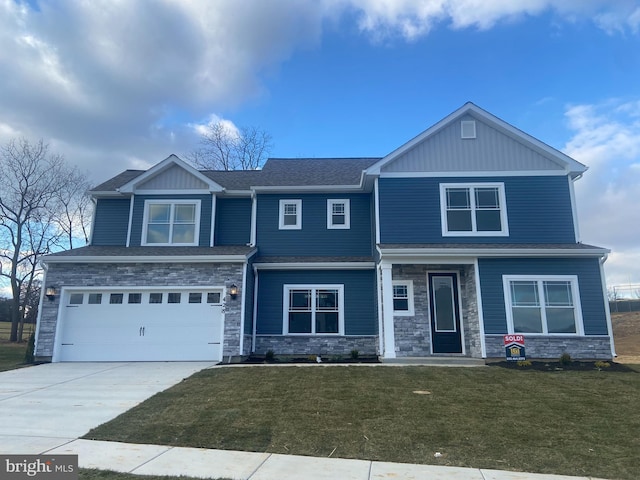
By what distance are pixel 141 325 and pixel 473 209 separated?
11.0 metres

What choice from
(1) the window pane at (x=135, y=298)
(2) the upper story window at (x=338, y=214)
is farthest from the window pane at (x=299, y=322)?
(1) the window pane at (x=135, y=298)

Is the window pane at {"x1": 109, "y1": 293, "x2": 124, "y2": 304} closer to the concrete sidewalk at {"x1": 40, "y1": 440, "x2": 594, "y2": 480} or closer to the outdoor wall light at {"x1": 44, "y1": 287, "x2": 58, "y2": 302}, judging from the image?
the outdoor wall light at {"x1": 44, "y1": 287, "x2": 58, "y2": 302}

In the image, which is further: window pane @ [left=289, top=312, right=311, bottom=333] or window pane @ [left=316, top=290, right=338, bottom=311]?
window pane @ [left=316, top=290, right=338, bottom=311]

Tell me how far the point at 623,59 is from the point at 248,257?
43.3ft

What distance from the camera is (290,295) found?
13.4 meters

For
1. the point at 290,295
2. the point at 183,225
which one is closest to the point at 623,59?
the point at 290,295

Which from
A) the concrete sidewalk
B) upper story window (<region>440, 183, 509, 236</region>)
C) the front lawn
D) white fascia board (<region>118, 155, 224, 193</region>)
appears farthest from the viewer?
white fascia board (<region>118, 155, 224, 193</region>)

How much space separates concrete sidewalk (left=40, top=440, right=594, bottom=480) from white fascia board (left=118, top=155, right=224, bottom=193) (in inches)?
417

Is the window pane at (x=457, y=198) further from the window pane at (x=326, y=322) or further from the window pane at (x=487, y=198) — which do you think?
the window pane at (x=326, y=322)

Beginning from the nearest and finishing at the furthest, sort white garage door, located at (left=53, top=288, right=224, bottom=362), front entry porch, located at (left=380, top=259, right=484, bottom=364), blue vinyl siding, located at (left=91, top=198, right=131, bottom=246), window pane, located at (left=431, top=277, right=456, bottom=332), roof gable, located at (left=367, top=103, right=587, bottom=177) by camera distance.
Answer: front entry porch, located at (left=380, top=259, right=484, bottom=364) < white garage door, located at (left=53, top=288, right=224, bottom=362) < window pane, located at (left=431, top=277, right=456, bottom=332) < roof gable, located at (left=367, top=103, right=587, bottom=177) < blue vinyl siding, located at (left=91, top=198, right=131, bottom=246)

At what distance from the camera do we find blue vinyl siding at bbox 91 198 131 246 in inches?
575

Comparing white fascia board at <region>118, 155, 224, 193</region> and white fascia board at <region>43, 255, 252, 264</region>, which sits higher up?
white fascia board at <region>118, 155, 224, 193</region>

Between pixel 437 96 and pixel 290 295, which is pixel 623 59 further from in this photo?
pixel 290 295

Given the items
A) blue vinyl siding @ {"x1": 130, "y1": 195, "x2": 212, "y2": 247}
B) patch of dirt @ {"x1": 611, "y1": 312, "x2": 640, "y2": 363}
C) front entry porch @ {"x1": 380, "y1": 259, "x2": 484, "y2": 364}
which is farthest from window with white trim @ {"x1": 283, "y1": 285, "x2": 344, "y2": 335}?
patch of dirt @ {"x1": 611, "y1": 312, "x2": 640, "y2": 363}
